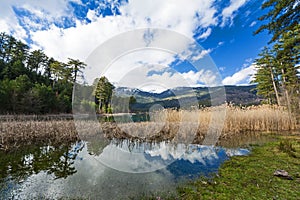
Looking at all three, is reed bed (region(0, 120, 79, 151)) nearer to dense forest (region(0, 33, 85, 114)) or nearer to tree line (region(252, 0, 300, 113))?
tree line (region(252, 0, 300, 113))

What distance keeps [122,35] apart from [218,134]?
5.79 meters

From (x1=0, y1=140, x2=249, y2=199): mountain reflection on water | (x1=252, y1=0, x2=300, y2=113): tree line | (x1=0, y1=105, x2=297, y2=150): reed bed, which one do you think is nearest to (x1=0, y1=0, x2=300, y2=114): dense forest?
(x1=252, y1=0, x2=300, y2=113): tree line

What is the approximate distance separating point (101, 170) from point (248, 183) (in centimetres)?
267

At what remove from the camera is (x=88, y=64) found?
22.1ft

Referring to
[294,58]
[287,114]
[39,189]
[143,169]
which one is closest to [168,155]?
[143,169]

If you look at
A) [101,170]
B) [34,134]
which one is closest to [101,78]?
[34,134]

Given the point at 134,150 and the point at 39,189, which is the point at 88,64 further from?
the point at 39,189

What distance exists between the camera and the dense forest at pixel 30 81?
1836 cm

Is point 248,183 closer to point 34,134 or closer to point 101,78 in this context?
point 34,134

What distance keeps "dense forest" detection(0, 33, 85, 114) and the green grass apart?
21.3m

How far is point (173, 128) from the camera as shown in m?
7.14

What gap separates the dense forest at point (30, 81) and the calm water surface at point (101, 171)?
18.0 metres

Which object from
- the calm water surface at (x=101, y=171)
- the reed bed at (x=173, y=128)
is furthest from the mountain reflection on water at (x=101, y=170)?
the reed bed at (x=173, y=128)

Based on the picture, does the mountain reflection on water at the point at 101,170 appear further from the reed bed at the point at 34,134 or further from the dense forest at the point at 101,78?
the dense forest at the point at 101,78
